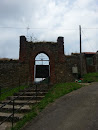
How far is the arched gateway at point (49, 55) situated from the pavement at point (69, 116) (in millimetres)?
5665

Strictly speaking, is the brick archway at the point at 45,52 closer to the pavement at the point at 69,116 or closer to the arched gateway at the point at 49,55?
the arched gateway at the point at 49,55

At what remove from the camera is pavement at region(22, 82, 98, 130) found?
13.8 ft

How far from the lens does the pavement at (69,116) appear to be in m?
4.21

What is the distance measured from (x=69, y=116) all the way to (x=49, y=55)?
326 inches

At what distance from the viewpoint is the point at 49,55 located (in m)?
12.6

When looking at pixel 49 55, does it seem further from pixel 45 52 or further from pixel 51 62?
A: pixel 51 62

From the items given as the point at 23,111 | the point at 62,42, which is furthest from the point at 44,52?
the point at 23,111

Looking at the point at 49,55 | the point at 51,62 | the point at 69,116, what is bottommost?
the point at 69,116

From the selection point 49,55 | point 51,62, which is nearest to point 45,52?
point 49,55

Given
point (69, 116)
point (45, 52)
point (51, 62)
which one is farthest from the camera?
point (45, 52)

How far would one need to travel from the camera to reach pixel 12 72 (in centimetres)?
1230

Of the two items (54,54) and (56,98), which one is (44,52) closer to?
(54,54)

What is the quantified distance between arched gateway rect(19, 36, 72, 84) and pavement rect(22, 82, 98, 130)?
5665mm

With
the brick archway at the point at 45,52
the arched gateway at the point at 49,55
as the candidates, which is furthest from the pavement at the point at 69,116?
the brick archway at the point at 45,52
